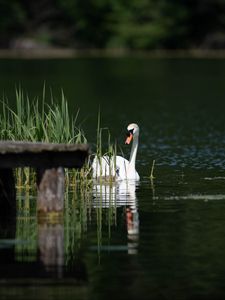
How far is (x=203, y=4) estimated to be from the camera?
275 ft

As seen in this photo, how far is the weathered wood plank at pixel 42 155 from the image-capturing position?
15336 millimetres

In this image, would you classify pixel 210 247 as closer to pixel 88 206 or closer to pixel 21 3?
pixel 88 206

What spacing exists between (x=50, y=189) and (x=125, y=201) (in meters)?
2.46

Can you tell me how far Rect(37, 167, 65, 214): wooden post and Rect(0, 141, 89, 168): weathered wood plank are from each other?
0.10 m

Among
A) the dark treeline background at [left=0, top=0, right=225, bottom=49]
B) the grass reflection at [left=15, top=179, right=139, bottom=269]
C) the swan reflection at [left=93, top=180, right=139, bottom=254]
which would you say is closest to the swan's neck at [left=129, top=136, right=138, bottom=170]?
the swan reflection at [left=93, top=180, right=139, bottom=254]

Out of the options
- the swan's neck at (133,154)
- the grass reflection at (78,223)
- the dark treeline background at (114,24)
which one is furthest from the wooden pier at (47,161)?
the dark treeline background at (114,24)

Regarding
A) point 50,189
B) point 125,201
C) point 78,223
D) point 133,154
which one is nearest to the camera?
point 50,189

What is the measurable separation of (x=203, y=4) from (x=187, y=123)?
168 feet

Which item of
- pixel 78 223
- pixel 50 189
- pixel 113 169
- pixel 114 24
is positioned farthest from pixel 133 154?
pixel 114 24

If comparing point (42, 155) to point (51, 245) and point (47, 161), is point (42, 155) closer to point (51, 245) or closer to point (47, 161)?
point (47, 161)

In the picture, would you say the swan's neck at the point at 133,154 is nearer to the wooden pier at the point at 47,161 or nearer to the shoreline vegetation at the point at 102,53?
the wooden pier at the point at 47,161

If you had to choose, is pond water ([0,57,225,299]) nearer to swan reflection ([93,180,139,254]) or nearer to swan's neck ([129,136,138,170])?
swan reflection ([93,180,139,254])

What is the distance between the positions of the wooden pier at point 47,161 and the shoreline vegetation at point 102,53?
193 feet

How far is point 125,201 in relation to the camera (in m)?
18.0
